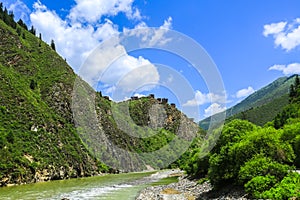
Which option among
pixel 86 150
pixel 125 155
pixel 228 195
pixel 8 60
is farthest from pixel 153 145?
pixel 228 195

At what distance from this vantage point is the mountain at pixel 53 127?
83.7 meters

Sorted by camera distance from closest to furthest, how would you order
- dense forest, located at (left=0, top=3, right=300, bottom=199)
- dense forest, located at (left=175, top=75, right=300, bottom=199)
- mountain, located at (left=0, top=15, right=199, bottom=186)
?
1. dense forest, located at (left=175, top=75, right=300, bottom=199)
2. dense forest, located at (left=0, top=3, right=300, bottom=199)
3. mountain, located at (left=0, top=15, right=199, bottom=186)

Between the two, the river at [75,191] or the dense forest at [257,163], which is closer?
the dense forest at [257,163]

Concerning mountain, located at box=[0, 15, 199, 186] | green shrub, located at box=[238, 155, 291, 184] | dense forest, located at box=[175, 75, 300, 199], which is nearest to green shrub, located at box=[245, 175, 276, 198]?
dense forest, located at box=[175, 75, 300, 199]

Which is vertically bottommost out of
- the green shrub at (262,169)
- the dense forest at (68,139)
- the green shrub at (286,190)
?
the green shrub at (286,190)

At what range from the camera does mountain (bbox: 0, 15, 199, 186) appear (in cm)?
8369

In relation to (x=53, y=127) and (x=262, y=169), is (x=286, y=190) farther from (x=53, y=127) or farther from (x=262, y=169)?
(x=53, y=127)

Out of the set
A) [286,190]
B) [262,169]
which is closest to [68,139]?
[262,169]

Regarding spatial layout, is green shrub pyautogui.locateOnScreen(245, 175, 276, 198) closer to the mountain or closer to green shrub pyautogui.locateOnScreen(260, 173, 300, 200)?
green shrub pyautogui.locateOnScreen(260, 173, 300, 200)

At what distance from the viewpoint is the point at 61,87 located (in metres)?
128

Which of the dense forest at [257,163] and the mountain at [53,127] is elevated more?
the mountain at [53,127]

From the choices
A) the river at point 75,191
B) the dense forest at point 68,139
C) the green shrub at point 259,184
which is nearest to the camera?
the green shrub at point 259,184

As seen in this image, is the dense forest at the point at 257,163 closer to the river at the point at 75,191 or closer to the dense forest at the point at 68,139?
the dense forest at the point at 68,139

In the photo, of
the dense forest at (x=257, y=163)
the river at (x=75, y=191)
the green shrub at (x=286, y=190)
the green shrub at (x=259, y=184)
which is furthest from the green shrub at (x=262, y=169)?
the river at (x=75, y=191)
